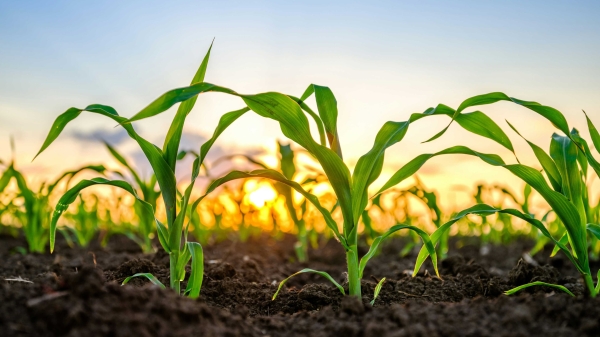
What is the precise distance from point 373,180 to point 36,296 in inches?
47.6

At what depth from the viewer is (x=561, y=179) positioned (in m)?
2.00

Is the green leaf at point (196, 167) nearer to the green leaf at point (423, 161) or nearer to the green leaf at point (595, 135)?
the green leaf at point (423, 161)

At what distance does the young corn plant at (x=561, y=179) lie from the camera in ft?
6.16

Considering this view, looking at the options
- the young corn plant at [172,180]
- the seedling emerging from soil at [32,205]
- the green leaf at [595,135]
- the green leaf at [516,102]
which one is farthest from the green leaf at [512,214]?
the seedling emerging from soil at [32,205]

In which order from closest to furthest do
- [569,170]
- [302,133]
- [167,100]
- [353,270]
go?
[167,100]
[302,133]
[353,270]
[569,170]

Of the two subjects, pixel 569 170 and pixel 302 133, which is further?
pixel 569 170

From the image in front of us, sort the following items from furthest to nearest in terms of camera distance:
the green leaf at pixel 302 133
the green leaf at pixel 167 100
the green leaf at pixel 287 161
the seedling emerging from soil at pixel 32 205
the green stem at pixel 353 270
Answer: the seedling emerging from soil at pixel 32 205, the green leaf at pixel 287 161, the green stem at pixel 353 270, the green leaf at pixel 302 133, the green leaf at pixel 167 100

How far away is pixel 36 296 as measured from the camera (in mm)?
1450

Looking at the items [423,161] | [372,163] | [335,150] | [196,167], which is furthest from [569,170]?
[196,167]

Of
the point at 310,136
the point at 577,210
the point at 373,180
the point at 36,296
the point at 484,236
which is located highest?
the point at 310,136

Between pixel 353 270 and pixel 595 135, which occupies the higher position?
pixel 595 135

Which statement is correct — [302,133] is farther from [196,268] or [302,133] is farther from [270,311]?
[270,311]

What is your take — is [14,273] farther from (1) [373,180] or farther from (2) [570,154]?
(2) [570,154]

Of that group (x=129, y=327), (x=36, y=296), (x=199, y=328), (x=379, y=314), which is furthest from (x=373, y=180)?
(x=36, y=296)
